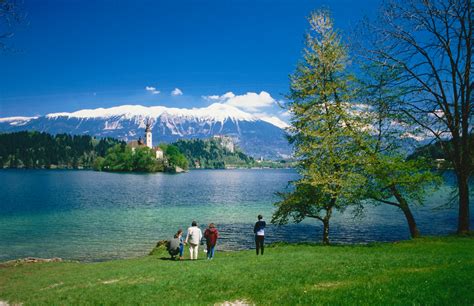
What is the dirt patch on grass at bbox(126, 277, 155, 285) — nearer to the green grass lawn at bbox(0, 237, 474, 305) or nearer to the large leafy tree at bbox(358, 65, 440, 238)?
the green grass lawn at bbox(0, 237, 474, 305)

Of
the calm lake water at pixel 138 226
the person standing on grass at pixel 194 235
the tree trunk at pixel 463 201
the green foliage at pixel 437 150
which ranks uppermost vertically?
the green foliage at pixel 437 150

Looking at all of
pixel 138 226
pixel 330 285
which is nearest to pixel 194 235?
pixel 330 285

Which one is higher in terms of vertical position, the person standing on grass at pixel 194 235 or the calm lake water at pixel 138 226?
the person standing on grass at pixel 194 235

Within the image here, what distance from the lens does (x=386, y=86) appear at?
91.0 ft

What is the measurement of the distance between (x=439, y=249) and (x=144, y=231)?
3603 centimetres

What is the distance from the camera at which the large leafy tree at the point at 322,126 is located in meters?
28.1

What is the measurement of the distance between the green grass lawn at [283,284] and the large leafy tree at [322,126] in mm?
8102

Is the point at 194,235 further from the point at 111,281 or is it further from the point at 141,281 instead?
the point at 141,281

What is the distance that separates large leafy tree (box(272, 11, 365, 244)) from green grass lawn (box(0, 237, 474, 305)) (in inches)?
319

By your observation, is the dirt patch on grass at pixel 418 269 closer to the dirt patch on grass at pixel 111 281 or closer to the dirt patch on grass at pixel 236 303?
the dirt patch on grass at pixel 236 303

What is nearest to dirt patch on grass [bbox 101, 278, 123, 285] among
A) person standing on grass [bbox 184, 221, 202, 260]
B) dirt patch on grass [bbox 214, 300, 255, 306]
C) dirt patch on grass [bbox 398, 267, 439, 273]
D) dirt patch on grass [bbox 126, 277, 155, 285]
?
dirt patch on grass [bbox 126, 277, 155, 285]

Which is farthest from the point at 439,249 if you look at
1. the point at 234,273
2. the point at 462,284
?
the point at 234,273

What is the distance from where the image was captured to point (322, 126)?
2866 cm

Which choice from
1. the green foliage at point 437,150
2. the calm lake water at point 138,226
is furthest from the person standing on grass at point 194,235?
the green foliage at point 437,150
